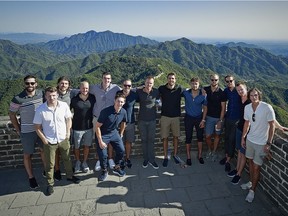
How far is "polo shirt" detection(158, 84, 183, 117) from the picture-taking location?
5.34m

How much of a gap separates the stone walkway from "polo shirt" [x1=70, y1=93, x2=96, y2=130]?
1181mm

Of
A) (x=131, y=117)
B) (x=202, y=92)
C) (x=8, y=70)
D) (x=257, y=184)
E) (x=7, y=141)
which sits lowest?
(x=8, y=70)

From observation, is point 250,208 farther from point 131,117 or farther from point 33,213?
point 33,213

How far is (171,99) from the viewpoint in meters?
5.36

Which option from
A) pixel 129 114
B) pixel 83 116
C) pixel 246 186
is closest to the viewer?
pixel 246 186

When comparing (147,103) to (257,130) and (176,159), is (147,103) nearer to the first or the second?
(176,159)

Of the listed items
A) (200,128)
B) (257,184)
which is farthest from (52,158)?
(257,184)

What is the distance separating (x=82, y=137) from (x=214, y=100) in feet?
10.0

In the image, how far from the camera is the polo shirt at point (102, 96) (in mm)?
5105

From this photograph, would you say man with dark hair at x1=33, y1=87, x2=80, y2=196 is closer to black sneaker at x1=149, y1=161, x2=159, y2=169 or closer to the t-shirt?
black sneaker at x1=149, y1=161, x2=159, y2=169

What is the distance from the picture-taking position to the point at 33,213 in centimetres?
418

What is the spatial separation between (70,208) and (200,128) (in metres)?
3.27

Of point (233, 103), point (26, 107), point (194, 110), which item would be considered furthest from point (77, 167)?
point (233, 103)

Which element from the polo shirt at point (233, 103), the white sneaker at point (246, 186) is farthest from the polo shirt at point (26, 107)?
the white sneaker at point (246, 186)
